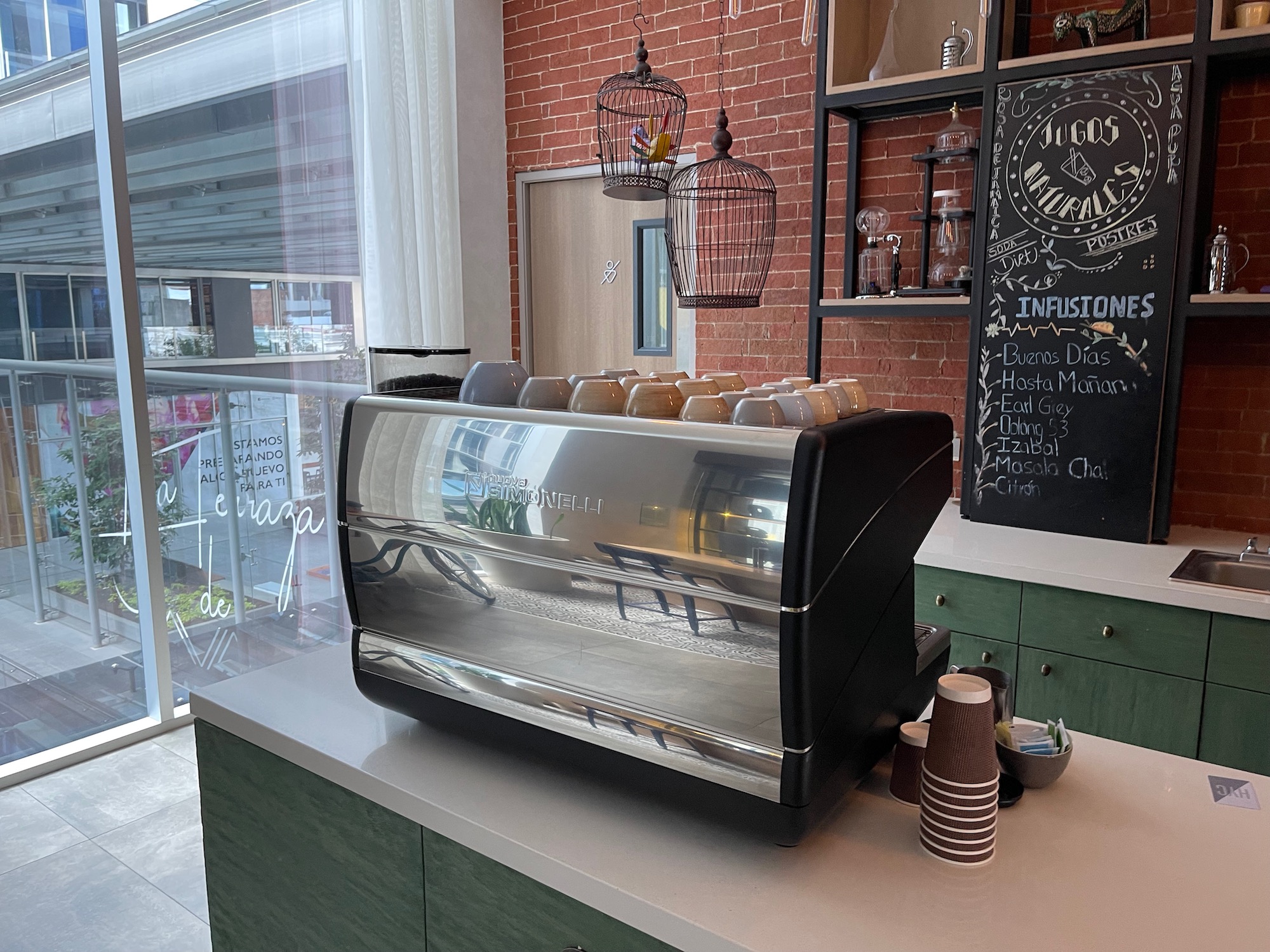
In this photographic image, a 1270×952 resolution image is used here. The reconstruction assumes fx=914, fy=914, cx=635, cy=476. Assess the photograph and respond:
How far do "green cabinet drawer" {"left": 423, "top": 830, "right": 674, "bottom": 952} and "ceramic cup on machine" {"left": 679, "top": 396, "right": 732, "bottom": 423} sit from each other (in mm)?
517

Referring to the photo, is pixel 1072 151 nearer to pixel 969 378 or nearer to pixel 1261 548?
pixel 969 378

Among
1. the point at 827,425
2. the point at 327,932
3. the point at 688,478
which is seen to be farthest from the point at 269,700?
the point at 827,425

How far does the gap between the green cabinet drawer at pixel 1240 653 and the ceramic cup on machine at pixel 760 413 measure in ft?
5.30

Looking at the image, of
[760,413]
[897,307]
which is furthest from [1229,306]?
[760,413]

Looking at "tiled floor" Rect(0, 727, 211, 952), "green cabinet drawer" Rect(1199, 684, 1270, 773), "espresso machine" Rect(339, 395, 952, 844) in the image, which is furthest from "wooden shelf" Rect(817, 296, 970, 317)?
"tiled floor" Rect(0, 727, 211, 952)

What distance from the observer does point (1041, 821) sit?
40.3 inches

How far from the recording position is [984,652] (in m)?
2.34

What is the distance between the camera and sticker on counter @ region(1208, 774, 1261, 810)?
1074 mm

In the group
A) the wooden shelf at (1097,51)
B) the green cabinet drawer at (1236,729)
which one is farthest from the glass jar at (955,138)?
the green cabinet drawer at (1236,729)

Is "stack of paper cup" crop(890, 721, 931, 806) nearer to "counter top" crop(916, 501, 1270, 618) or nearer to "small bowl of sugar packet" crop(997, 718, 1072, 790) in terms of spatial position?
"small bowl of sugar packet" crop(997, 718, 1072, 790)

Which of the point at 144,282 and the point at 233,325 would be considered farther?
the point at 233,325

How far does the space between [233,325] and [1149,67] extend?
2896 mm

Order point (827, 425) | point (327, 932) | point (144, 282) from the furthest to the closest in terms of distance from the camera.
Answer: point (144, 282) → point (327, 932) → point (827, 425)

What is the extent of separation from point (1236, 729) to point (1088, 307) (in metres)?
1.11
